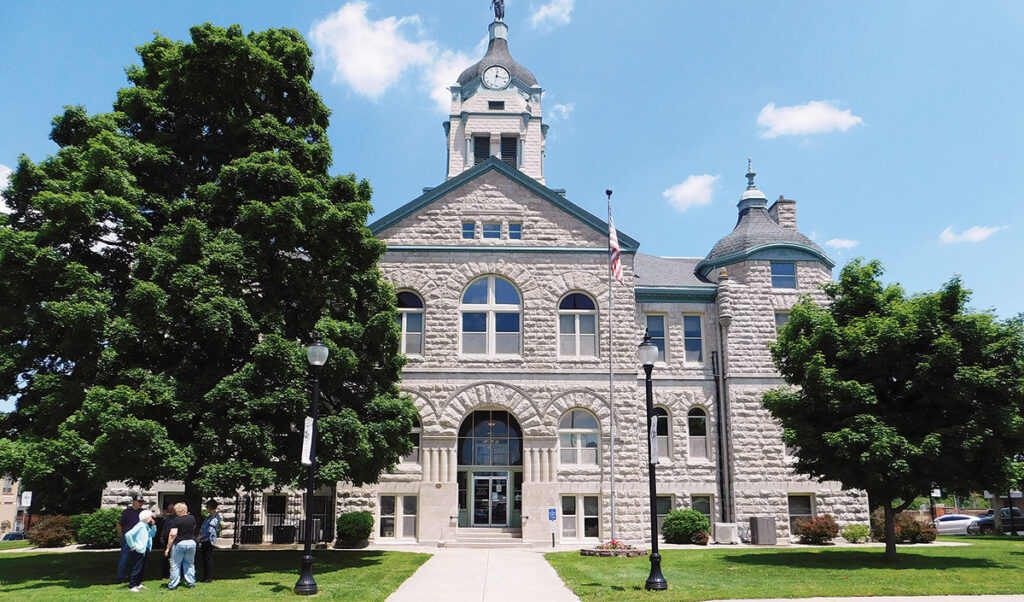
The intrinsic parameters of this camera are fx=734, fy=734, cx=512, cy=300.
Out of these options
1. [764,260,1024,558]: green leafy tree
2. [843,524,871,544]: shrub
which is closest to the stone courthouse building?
[843,524,871,544]: shrub

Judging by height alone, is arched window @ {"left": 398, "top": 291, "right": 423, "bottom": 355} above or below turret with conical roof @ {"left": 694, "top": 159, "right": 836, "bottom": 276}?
below

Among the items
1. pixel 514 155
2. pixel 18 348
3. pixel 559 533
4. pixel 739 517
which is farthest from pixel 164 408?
pixel 514 155

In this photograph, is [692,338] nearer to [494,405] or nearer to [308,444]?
[494,405]

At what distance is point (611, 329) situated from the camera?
1070 inches

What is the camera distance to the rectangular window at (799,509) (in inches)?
1101

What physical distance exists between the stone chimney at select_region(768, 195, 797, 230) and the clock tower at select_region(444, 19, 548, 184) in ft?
49.1

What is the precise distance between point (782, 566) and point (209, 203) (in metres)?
16.7

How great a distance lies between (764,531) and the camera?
26.2m

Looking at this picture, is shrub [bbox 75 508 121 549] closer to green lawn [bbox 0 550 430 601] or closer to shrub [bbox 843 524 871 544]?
green lawn [bbox 0 550 430 601]

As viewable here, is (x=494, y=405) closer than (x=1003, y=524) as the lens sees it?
Yes

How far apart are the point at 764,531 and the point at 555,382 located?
913 cm

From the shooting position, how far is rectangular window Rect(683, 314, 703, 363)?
29.5 meters

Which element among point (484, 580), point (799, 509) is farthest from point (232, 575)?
point (799, 509)

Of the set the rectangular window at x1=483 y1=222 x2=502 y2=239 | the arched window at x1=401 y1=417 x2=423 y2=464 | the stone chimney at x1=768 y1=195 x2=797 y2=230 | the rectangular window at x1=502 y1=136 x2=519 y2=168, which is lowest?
the arched window at x1=401 y1=417 x2=423 y2=464
